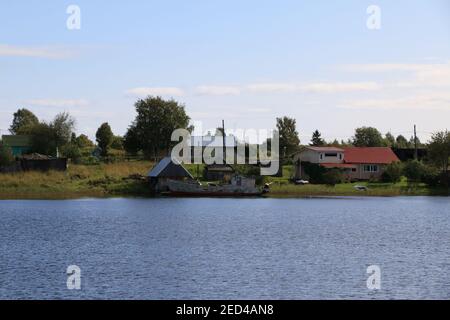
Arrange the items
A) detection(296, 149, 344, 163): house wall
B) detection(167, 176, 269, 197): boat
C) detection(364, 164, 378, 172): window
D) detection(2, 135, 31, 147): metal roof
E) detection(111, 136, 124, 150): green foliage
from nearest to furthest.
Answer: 1. detection(167, 176, 269, 197): boat
2. detection(296, 149, 344, 163): house wall
3. detection(364, 164, 378, 172): window
4. detection(2, 135, 31, 147): metal roof
5. detection(111, 136, 124, 150): green foliage

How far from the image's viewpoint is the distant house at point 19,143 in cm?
11544

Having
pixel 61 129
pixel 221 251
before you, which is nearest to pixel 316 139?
pixel 61 129

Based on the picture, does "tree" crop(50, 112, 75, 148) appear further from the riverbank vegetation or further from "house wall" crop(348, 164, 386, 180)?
"house wall" crop(348, 164, 386, 180)

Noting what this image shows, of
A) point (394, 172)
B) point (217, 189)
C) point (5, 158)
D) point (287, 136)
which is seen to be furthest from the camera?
point (287, 136)

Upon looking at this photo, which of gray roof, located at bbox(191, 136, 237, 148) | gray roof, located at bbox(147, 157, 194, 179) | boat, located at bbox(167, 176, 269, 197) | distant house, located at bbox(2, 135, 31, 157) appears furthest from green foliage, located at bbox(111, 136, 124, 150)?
boat, located at bbox(167, 176, 269, 197)

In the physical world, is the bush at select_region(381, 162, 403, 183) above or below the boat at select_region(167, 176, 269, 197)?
above

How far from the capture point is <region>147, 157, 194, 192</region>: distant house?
9125 centimetres

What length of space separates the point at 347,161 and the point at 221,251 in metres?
64.5

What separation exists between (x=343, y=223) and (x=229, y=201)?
2686 cm

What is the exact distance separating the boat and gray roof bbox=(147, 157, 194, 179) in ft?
3.65

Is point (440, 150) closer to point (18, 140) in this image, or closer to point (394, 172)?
point (394, 172)

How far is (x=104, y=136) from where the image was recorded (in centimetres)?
13375

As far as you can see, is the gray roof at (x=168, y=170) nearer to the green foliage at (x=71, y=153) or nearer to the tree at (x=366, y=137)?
the green foliage at (x=71, y=153)
